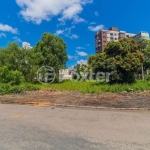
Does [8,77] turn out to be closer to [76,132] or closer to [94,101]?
[94,101]

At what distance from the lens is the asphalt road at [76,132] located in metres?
3.07

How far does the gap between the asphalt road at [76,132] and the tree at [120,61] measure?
11315 millimetres

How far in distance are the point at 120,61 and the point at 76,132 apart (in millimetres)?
13586

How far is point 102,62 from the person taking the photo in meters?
16.9

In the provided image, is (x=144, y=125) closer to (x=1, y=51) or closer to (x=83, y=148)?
(x=83, y=148)

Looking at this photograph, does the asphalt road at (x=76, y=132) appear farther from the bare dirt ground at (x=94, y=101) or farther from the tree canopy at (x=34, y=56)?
the tree canopy at (x=34, y=56)

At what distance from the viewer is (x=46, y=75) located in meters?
25.4

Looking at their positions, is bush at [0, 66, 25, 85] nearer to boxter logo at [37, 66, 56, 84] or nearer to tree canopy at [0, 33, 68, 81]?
tree canopy at [0, 33, 68, 81]

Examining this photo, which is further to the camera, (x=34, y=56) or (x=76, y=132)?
(x=34, y=56)

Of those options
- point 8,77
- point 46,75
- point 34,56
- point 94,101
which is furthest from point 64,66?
point 94,101

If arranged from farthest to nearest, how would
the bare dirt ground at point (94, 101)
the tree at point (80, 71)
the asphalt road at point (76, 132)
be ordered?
the tree at point (80, 71) < the bare dirt ground at point (94, 101) < the asphalt road at point (76, 132)

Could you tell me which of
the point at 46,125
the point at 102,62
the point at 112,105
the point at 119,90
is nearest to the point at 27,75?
the point at 102,62

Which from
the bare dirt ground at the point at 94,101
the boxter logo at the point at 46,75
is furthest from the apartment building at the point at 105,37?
the bare dirt ground at the point at 94,101

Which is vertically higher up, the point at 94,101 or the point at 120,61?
the point at 120,61
